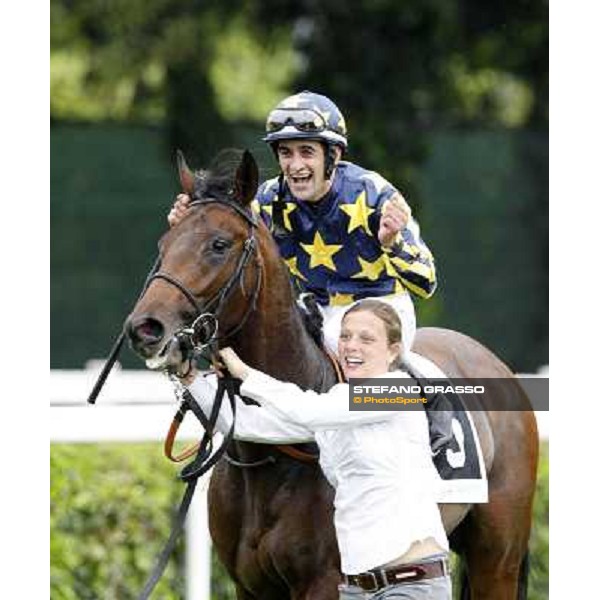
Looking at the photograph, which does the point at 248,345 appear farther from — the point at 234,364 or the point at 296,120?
the point at 296,120

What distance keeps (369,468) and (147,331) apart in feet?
2.08

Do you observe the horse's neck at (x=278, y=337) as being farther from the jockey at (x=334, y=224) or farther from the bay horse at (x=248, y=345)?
the jockey at (x=334, y=224)

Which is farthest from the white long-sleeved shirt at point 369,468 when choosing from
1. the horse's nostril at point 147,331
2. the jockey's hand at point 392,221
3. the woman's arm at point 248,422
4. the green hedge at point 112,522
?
the green hedge at point 112,522

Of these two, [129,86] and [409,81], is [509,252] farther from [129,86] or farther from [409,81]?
[129,86]

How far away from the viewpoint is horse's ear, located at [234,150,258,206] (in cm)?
425

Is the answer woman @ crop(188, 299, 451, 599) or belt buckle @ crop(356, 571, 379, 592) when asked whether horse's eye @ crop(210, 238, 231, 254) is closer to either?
woman @ crop(188, 299, 451, 599)

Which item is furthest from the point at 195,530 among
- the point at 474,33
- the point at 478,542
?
the point at 474,33

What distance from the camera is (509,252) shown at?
1435 cm

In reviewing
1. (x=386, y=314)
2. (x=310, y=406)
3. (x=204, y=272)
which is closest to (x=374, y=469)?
(x=310, y=406)

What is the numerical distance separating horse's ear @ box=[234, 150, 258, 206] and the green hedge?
2112mm

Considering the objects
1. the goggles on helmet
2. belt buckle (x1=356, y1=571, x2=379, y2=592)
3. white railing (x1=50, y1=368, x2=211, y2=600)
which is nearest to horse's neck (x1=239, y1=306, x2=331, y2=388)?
the goggles on helmet

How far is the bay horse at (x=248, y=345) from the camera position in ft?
13.3

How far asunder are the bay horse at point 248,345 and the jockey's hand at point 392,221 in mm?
277

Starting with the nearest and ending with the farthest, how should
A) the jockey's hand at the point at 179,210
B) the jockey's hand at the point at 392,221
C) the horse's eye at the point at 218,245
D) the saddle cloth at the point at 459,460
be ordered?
the horse's eye at the point at 218,245 < the jockey's hand at the point at 179,210 < the jockey's hand at the point at 392,221 < the saddle cloth at the point at 459,460
